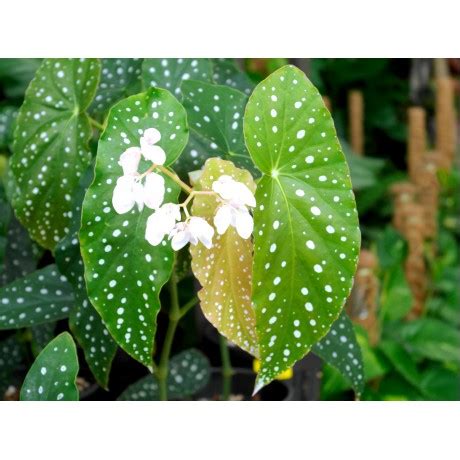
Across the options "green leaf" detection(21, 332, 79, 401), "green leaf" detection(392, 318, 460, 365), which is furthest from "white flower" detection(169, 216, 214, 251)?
"green leaf" detection(392, 318, 460, 365)

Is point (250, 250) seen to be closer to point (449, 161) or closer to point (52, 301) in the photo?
point (52, 301)

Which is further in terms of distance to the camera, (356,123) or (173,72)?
(356,123)

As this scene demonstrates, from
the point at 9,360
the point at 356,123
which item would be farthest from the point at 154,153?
the point at 356,123

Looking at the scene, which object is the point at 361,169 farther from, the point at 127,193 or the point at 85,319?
the point at 127,193

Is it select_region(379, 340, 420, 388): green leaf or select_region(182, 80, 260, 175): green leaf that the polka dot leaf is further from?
select_region(379, 340, 420, 388): green leaf

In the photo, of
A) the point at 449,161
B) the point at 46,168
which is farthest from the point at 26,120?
the point at 449,161

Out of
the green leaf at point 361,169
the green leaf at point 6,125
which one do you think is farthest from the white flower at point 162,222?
the green leaf at point 361,169
